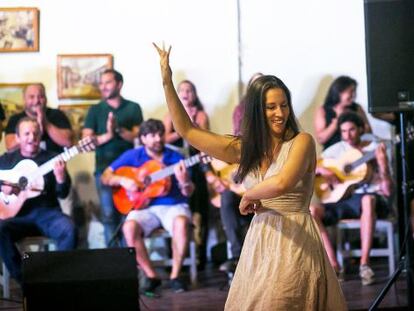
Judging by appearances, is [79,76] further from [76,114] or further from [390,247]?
[390,247]

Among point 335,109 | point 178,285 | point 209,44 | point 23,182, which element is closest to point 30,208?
point 23,182

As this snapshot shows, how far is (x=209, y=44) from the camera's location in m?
5.55

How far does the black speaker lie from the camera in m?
3.26

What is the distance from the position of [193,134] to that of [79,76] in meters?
3.05

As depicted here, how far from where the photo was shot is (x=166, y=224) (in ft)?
17.1

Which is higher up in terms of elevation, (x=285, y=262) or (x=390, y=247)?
(x=285, y=262)

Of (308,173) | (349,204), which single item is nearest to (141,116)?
(349,204)

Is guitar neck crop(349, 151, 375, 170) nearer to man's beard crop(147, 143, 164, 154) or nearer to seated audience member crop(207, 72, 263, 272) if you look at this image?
seated audience member crop(207, 72, 263, 272)

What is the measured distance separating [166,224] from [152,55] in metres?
1.25

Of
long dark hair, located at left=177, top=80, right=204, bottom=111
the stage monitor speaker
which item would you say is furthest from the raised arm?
long dark hair, located at left=177, top=80, right=204, bottom=111

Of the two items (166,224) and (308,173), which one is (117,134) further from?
(308,173)

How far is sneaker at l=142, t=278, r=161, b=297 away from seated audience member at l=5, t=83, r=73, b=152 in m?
1.12

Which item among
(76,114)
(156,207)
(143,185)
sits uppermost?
(76,114)

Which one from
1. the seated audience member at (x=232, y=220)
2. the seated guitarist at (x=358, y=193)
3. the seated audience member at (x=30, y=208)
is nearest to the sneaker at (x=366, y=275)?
the seated guitarist at (x=358, y=193)
